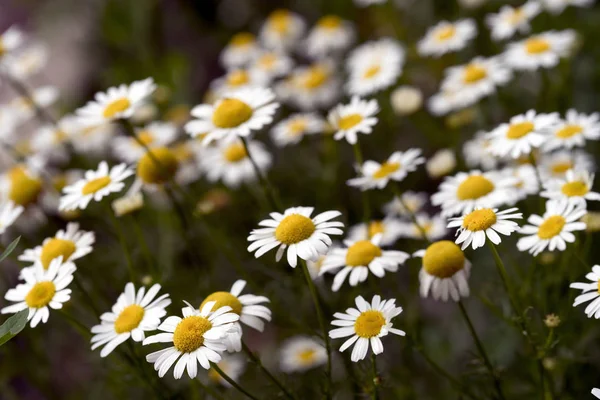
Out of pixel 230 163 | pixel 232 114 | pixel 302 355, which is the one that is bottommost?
pixel 302 355

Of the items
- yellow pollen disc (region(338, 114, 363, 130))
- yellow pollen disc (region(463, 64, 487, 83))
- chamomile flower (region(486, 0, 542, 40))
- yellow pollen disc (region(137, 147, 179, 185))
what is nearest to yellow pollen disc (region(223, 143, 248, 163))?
yellow pollen disc (region(137, 147, 179, 185))

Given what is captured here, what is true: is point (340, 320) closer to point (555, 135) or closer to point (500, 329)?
point (555, 135)

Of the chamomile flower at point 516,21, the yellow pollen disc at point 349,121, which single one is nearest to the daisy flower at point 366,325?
the yellow pollen disc at point 349,121

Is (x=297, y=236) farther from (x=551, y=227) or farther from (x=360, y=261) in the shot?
(x=551, y=227)

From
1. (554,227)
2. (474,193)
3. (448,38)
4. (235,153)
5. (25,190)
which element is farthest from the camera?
(448,38)

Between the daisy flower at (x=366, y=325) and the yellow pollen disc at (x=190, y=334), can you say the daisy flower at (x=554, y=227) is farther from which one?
the yellow pollen disc at (x=190, y=334)

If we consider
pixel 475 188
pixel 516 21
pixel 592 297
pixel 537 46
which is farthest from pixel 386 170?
pixel 516 21

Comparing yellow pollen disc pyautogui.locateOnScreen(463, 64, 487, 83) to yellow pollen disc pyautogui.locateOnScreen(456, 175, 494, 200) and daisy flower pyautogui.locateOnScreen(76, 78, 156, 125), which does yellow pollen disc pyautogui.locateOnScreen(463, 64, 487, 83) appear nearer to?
yellow pollen disc pyautogui.locateOnScreen(456, 175, 494, 200)

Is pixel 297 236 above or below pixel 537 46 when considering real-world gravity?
above
